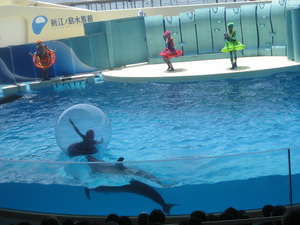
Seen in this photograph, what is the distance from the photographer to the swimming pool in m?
3.72

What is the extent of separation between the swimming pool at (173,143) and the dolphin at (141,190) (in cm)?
2

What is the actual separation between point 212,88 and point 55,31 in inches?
386

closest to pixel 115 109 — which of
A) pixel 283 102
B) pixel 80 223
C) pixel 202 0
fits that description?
pixel 283 102

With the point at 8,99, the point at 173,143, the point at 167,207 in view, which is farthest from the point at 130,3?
the point at 167,207

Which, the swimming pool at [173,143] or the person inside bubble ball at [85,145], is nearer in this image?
the swimming pool at [173,143]

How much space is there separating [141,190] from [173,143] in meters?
3.19

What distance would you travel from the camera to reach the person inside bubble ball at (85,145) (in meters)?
5.34

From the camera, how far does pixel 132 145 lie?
712 centimetres

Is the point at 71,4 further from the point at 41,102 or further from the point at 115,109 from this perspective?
the point at 115,109

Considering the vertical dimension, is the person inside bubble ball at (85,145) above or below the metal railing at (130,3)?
below

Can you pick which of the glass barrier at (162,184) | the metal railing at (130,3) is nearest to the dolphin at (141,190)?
the glass barrier at (162,184)

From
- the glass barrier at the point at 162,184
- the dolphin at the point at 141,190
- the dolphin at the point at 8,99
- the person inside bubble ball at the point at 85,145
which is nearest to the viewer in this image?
the glass barrier at the point at 162,184

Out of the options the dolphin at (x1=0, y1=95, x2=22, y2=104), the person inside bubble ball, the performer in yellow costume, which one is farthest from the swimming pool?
the performer in yellow costume

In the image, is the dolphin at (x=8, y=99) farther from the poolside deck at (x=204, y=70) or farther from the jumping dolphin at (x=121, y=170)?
the jumping dolphin at (x=121, y=170)
